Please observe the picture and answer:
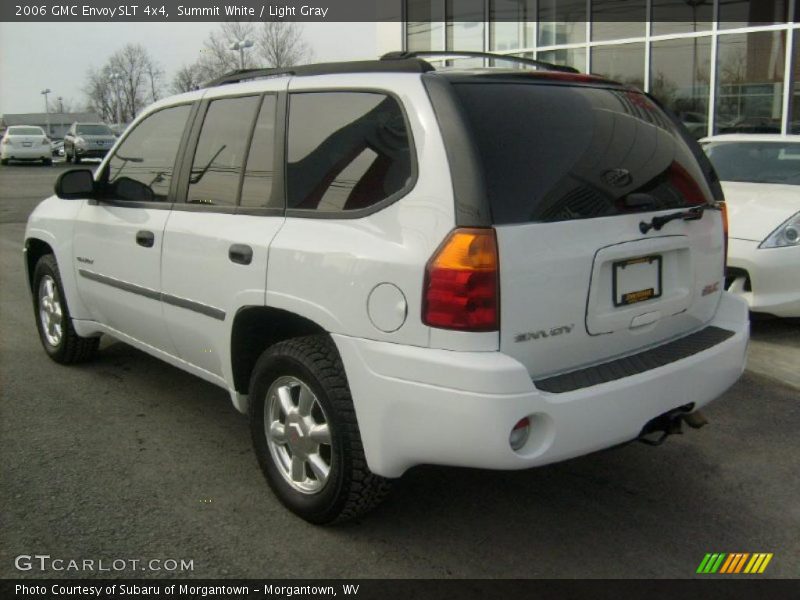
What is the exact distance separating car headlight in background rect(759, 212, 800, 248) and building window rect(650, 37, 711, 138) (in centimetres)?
899

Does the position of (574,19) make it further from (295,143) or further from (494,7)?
(295,143)

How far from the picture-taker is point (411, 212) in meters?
2.83

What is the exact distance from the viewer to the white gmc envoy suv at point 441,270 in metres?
2.73

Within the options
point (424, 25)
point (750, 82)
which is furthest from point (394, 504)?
point (424, 25)

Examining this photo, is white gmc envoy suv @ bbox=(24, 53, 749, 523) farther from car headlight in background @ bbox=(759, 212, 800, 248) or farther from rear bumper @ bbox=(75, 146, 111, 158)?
rear bumper @ bbox=(75, 146, 111, 158)

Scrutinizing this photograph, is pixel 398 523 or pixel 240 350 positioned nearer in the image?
pixel 398 523

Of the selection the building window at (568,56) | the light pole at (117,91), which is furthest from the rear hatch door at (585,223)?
the light pole at (117,91)

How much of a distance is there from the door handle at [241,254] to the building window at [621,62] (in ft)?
42.8

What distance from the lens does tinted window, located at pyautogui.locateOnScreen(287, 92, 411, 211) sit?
2977mm

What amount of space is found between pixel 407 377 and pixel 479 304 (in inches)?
13.6

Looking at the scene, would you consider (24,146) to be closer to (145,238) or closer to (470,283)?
(145,238)

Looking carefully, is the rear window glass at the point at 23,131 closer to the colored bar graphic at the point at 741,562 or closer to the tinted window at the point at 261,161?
the tinted window at the point at 261,161

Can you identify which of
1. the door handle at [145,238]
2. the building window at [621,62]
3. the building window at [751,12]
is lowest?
the door handle at [145,238]

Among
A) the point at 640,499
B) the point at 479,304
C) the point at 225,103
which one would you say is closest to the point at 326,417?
the point at 479,304
